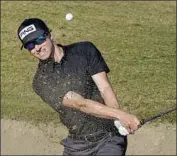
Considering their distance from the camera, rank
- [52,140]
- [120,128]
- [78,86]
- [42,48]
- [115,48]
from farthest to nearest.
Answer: [115,48] < [52,140] < [78,86] < [42,48] < [120,128]

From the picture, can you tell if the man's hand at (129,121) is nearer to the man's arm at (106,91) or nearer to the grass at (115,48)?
the man's arm at (106,91)

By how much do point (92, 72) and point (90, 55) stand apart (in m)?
0.18

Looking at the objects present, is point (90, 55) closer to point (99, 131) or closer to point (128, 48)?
point (99, 131)

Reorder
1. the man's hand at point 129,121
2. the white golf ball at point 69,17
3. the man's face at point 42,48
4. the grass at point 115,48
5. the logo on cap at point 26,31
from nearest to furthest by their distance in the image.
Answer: the man's hand at point 129,121 < the man's face at point 42,48 < the logo on cap at point 26,31 < the grass at point 115,48 < the white golf ball at point 69,17

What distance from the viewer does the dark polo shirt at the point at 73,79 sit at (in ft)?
18.6

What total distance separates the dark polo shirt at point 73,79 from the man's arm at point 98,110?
0.10 m

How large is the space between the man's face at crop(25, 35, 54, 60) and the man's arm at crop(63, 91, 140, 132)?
416 millimetres

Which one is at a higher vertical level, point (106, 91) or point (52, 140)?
point (106, 91)

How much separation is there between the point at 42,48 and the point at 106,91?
702 millimetres

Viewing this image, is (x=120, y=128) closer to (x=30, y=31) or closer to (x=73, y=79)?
(x=73, y=79)

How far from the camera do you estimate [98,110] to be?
213 inches

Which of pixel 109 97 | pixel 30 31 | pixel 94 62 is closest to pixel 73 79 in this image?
pixel 94 62

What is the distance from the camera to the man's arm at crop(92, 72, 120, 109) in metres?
5.59

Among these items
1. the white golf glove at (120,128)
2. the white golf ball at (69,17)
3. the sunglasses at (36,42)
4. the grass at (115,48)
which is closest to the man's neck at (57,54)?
the sunglasses at (36,42)
